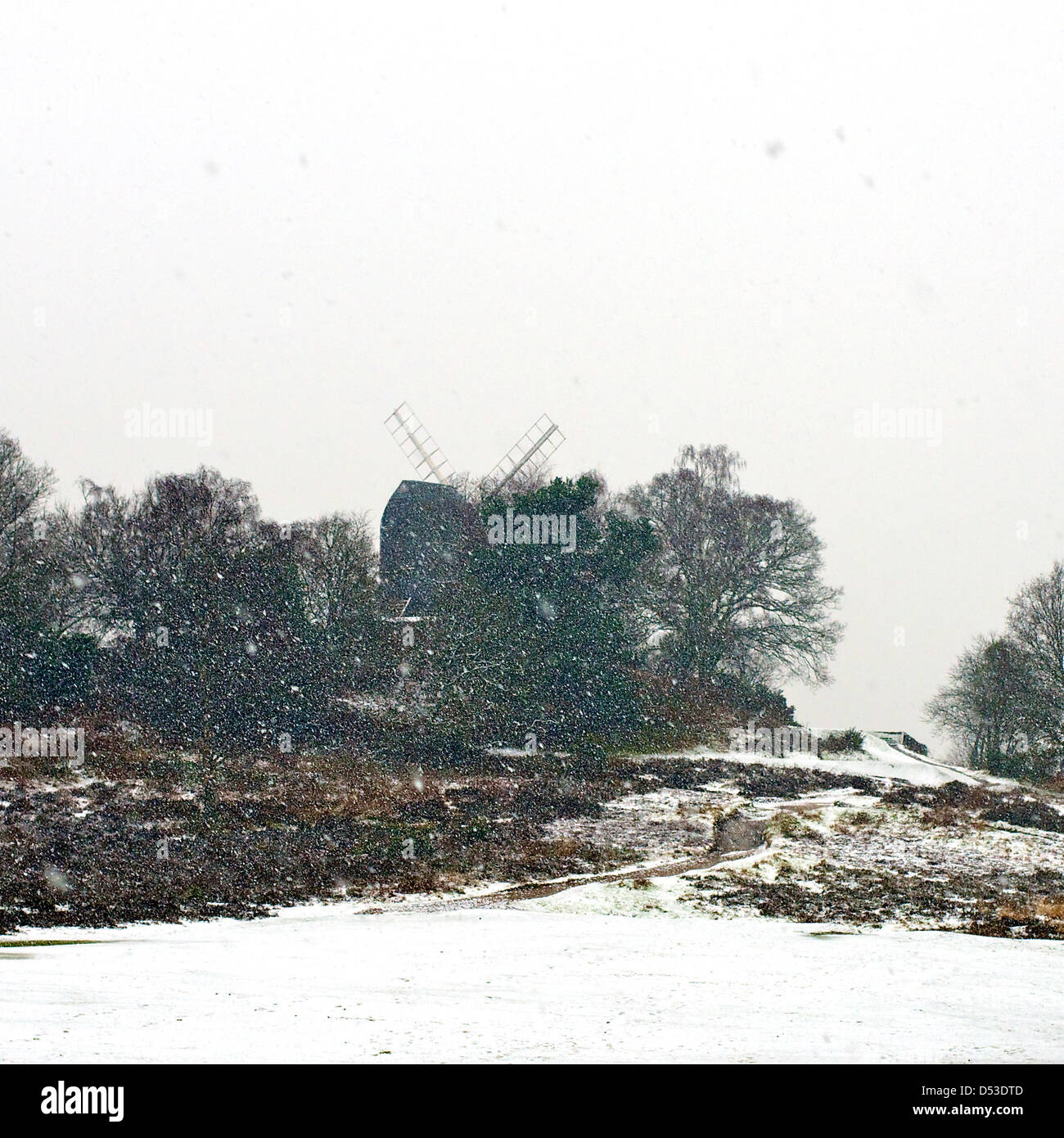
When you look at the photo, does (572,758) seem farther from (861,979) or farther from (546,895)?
(861,979)

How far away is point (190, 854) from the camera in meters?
17.6

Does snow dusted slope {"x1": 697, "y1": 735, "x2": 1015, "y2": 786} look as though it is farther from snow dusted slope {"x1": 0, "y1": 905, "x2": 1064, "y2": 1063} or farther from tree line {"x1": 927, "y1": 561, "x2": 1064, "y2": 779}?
snow dusted slope {"x1": 0, "y1": 905, "x2": 1064, "y2": 1063}

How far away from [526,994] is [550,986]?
1.78 ft

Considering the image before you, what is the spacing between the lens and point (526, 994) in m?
7.85

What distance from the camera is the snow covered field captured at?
5.54 meters

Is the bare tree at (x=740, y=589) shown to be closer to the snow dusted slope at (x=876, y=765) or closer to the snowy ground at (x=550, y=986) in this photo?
the snow dusted slope at (x=876, y=765)

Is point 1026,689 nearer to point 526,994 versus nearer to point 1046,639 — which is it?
point 1046,639
